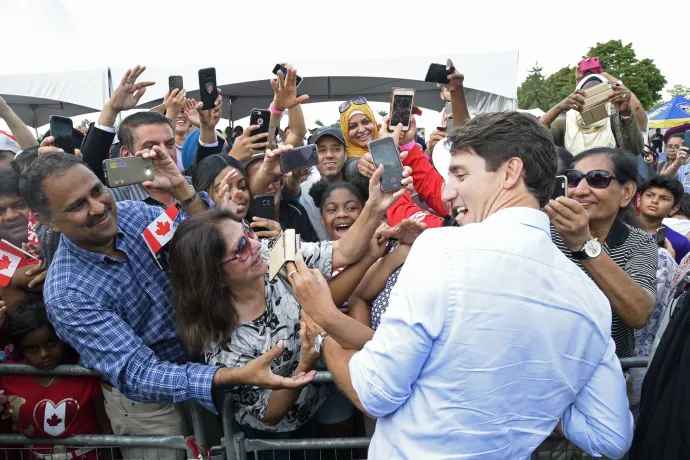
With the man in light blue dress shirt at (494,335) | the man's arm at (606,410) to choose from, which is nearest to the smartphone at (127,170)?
the man in light blue dress shirt at (494,335)

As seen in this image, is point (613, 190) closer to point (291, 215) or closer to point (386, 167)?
point (386, 167)

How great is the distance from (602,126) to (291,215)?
290cm

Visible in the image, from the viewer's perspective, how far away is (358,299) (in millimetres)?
2330

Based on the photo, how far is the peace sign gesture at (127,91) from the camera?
3242mm

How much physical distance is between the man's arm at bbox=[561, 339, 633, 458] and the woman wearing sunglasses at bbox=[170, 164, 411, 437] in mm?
1034

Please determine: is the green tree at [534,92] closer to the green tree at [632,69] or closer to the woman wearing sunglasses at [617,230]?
the green tree at [632,69]

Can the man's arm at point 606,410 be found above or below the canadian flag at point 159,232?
below

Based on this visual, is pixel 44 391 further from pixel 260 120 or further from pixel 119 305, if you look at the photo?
pixel 260 120

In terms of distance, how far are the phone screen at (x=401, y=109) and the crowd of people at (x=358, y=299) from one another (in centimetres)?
21

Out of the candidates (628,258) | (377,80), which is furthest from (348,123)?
(377,80)

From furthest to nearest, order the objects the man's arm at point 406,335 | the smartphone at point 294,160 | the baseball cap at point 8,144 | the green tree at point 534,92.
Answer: the green tree at point 534,92 → the baseball cap at point 8,144 → the smartphone at point 294,160 → the man's arm at point 406,335

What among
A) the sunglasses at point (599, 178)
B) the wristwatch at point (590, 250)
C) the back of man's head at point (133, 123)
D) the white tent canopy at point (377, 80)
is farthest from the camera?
the white tent canopy at point (377, 80)

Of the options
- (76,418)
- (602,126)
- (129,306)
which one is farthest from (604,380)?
(602,126)

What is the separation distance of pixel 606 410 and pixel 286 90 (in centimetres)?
289
